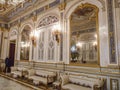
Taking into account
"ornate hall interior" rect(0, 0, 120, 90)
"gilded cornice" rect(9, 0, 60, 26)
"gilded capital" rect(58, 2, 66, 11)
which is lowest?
"ornate hall interior" rect(0, 0, 120, 90)

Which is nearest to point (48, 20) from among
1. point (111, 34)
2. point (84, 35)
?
point (84, 35)

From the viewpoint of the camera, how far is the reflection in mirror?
7027 mm

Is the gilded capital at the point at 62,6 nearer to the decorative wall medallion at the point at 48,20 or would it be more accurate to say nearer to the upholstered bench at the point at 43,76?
the decorative wall medallion at the point at 48,20

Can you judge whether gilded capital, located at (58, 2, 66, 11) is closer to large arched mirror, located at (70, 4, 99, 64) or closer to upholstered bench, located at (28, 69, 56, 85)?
large arched mirror, located at (70, 4, 99, 64)

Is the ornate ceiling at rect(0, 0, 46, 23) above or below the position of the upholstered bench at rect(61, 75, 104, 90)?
above

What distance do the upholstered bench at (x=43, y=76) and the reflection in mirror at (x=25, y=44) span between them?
1.60 metres

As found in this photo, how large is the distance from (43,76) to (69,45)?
6.29 ft

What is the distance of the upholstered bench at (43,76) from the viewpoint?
4.54m

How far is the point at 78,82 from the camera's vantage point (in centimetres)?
392

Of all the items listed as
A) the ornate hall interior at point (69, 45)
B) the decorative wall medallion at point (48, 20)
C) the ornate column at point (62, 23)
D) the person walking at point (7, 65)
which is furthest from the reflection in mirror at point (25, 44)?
the ornate column at point (62, 23)

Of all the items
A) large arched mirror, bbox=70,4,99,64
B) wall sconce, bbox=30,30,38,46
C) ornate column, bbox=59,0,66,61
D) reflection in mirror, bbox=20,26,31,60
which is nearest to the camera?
large arched mirror, bbox=70,4,99,64

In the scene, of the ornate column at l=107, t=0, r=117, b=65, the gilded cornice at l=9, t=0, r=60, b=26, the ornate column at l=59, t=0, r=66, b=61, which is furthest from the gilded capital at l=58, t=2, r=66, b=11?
the ornate column at l=107, t=0, r=117, b=65

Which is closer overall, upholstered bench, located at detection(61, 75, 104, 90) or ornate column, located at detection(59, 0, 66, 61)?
upholstered bench, located at detection(61, 75, 104, 90)

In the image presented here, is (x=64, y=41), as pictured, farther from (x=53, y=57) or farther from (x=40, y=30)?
(x=40, y=30)
